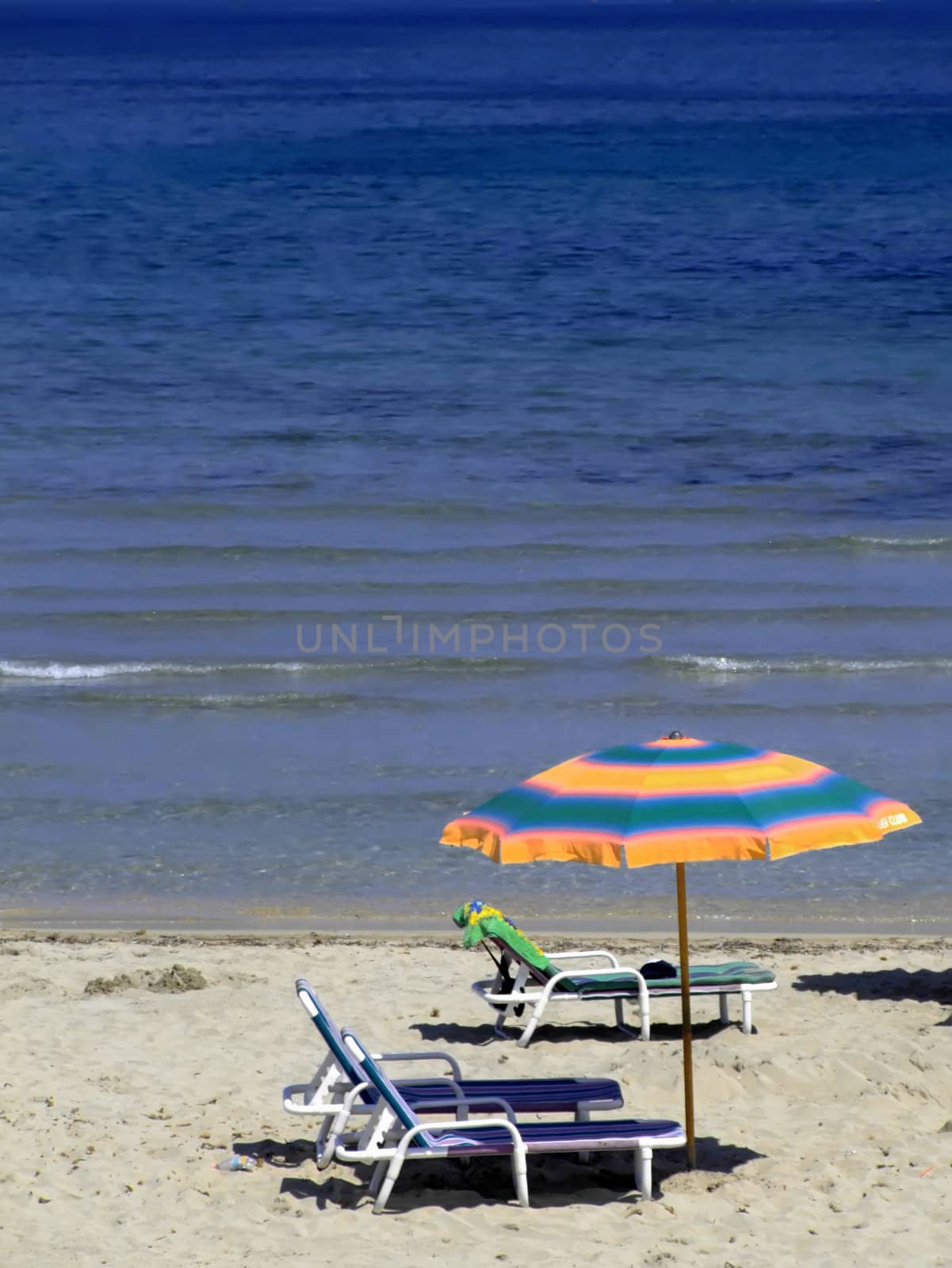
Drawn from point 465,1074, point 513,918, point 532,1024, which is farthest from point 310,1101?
point 513,918

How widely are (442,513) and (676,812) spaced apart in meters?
14.5

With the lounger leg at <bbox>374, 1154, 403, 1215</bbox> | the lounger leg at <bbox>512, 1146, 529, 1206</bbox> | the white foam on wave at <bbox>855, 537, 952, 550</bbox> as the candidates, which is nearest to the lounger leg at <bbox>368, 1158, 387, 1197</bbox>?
the lounger leg at <bbox>374, 1154, 403, 1215</bbox>

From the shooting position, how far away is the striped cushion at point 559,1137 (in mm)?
6090

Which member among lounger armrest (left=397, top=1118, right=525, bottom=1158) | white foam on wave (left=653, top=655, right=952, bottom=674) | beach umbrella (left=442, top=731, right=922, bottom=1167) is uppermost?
beach umbrella (left=442, top=731, right=922, bottom=1167)

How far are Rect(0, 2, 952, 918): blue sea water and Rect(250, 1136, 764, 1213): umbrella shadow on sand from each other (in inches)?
140

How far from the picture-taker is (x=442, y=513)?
1994cm

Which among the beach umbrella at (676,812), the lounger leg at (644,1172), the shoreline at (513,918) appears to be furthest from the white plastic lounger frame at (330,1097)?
the shoreline at (513,918)

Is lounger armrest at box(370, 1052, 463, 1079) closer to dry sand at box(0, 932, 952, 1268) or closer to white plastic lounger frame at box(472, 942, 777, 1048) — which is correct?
dry sand at box(0, 932, 952, 1268)

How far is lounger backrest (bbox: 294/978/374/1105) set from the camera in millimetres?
6242

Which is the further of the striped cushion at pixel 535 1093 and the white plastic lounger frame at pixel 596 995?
the white plastic lounger frame at pixel 596 995

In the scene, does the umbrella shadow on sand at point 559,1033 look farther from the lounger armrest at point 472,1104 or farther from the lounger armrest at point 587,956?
the lounger armrest at point 472,1104

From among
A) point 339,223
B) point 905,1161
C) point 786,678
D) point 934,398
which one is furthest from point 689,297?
point 905,1161

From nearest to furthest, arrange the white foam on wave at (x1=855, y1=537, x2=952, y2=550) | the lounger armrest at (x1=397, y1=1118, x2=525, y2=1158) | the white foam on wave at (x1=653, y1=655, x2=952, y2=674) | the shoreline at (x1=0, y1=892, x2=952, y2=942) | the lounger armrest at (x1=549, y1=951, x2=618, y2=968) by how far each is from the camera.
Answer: the lounger armrest at (x1=397, y1=1118, x2=525, y2=1158) → the lounger armrest at (x1=549, y1=951, x2=618, y2=968) → the shoreline at (x1=0, y1=892, x2=952, y2=942) → the white foam on wave at (x1=653, y1=655, x2=952, y2=674) → the white foam on wave at (x1=855, y1=537, x2=952, y2=550)

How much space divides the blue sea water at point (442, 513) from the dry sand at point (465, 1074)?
1.36 meters
